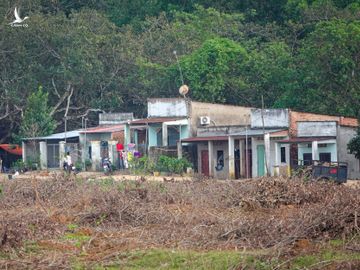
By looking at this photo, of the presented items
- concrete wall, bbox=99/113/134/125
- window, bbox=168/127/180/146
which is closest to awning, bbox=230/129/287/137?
window, bbox=168/127/180/146

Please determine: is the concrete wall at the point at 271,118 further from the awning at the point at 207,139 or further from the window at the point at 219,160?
the window at the point at 219,160

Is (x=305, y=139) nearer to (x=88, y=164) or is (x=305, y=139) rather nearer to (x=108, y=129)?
(x=108, y=129)

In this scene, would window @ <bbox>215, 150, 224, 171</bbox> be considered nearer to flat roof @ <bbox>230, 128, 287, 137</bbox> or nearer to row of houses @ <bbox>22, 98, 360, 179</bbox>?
row of houses @ <bbox>22, 98, 360, 179</bbox>

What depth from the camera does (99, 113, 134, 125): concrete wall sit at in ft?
150

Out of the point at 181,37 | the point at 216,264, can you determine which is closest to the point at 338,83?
the point at 181,37

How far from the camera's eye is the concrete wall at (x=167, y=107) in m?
41.2

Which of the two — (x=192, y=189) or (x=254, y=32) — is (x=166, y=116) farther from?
(x=192, y=189)

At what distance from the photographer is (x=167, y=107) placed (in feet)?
137

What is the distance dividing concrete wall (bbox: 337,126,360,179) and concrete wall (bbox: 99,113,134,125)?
40.5ft

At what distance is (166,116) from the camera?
41.9 metres

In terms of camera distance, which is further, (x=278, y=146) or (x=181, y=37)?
(x=181, y=37)

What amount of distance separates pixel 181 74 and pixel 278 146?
9.86 meters

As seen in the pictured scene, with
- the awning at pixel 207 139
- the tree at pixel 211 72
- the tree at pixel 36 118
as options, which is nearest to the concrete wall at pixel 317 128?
the awning at pixel 207 139

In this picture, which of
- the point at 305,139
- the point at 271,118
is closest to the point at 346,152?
the point at 305,139
